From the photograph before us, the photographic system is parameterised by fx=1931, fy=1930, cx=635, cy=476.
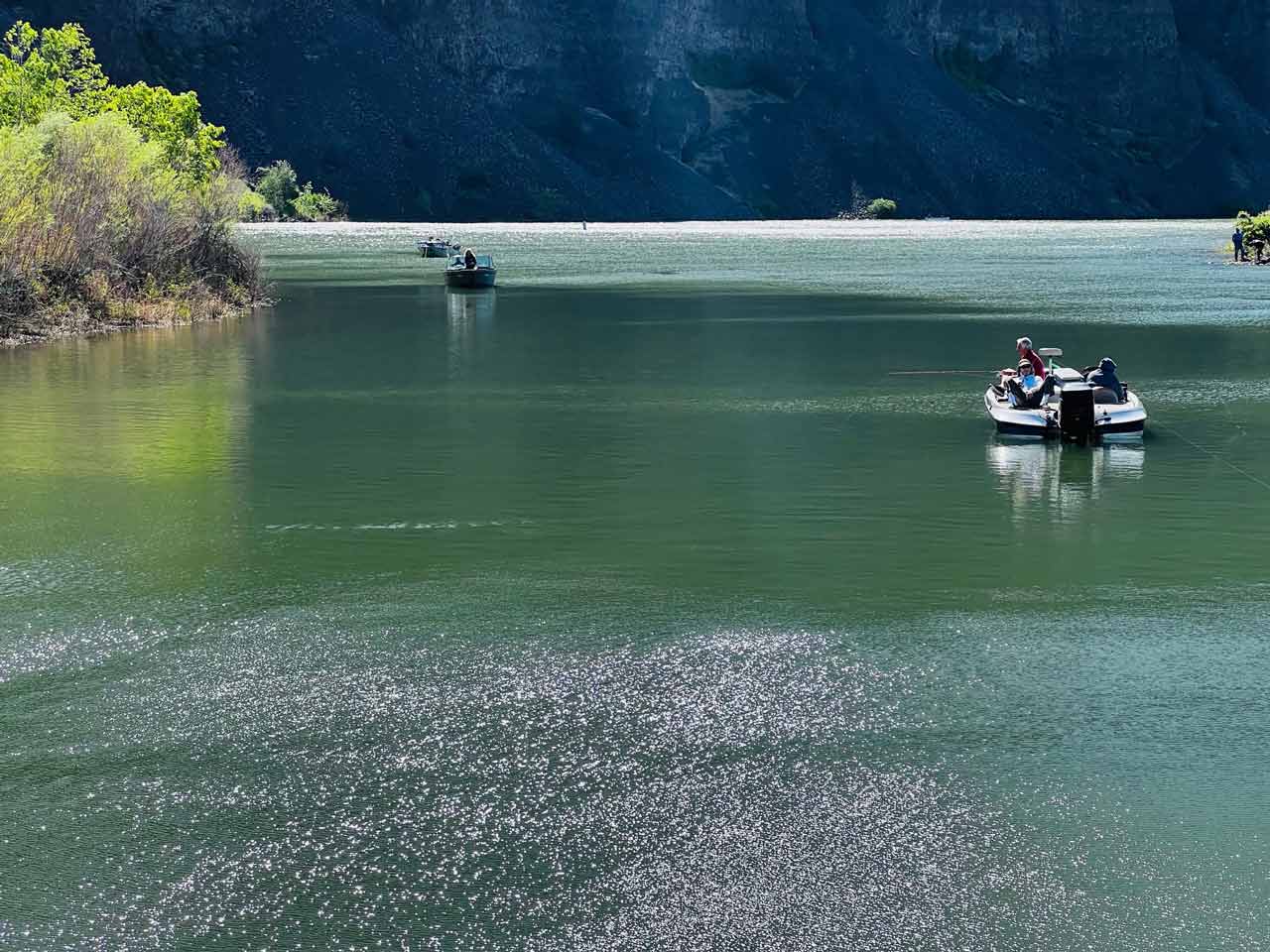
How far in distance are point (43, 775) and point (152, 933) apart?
109 inches

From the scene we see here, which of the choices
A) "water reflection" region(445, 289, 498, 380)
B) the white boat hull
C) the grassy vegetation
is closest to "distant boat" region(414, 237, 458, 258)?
"water reflection" region(445, 289, 498, 380)

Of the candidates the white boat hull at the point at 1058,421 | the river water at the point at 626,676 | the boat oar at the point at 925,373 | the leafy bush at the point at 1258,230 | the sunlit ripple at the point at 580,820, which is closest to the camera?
the sunlit ripple at the point at 580,820

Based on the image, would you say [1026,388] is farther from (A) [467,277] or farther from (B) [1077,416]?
(A) [467,277]

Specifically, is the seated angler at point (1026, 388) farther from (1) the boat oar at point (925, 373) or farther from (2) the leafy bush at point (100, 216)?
(2) the leafy bush at point (100, 216)

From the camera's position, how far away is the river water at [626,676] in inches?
419

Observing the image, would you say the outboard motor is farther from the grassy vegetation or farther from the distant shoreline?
the grassy vegetation

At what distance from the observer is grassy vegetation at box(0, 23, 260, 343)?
159 feet

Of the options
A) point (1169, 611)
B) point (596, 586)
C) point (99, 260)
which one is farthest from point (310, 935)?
point (99, 260)

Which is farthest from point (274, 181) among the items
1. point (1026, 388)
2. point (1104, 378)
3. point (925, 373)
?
point (1104, 378)

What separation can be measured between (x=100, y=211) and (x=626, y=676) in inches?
1583

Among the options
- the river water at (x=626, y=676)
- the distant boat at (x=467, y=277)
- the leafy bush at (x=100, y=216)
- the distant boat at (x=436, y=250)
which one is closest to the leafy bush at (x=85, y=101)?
the leafy bush at (x=100, y=216)

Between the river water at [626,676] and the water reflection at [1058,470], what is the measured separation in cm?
12

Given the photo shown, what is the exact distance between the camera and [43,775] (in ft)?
41.3

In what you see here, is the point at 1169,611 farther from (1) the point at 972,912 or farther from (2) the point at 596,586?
(1) the point at 972,912
